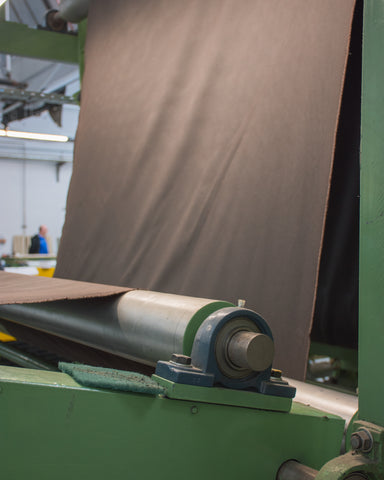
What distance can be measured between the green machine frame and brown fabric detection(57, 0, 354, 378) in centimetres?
38

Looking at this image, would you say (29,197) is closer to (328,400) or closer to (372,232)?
(328,400)

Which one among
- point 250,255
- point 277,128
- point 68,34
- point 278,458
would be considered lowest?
point 278,458

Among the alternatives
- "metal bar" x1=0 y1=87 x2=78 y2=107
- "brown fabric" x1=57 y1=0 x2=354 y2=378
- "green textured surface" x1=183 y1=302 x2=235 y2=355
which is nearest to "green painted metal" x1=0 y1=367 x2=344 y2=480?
"green textured surface" x1=183 y1=302 x2=235 y2=355

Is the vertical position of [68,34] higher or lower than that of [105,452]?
higher

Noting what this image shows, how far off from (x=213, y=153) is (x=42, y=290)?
2.07 feet

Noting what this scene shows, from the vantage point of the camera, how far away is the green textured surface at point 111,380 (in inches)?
23.5

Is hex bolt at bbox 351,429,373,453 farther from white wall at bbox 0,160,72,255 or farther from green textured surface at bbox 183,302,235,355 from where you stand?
white wall at bbox 0,160,72,255

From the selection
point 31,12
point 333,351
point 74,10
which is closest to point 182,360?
point 333,351

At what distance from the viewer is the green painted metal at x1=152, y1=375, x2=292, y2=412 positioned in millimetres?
636

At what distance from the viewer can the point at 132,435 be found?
0.60 meters

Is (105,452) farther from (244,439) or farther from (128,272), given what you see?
(128,272)

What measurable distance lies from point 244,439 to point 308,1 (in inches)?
38.7

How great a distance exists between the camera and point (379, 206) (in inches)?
26.3

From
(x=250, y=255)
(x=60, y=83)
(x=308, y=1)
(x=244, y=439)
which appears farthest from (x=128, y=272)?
(x=60, y=83)
